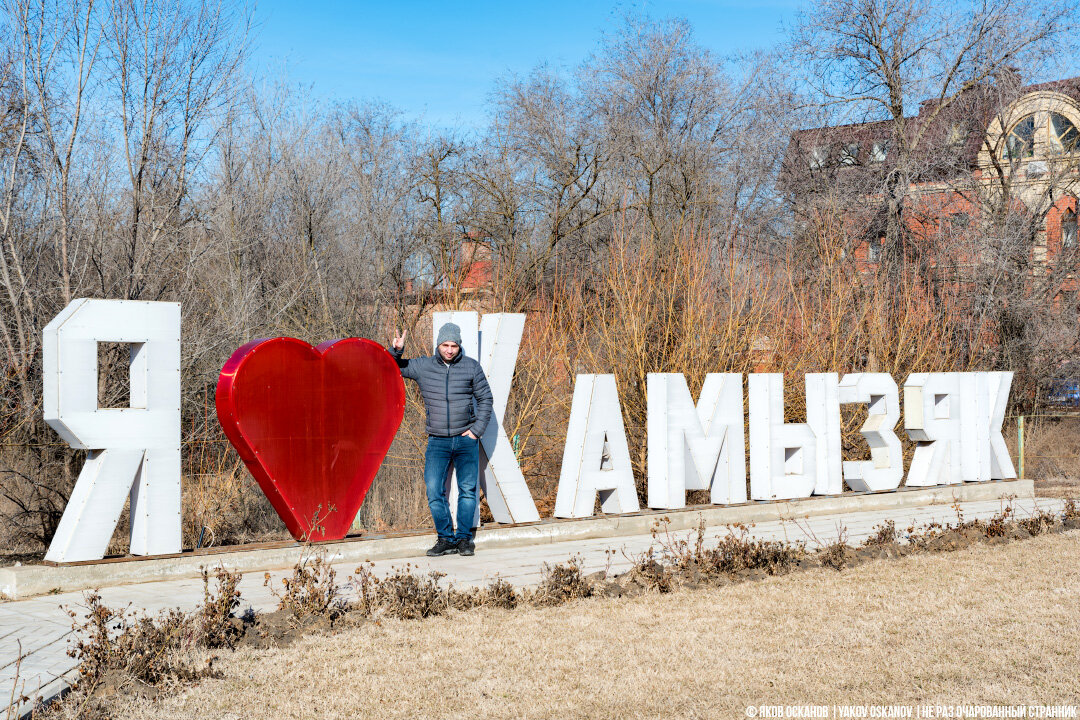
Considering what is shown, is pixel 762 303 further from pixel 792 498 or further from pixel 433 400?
pixel 433 400

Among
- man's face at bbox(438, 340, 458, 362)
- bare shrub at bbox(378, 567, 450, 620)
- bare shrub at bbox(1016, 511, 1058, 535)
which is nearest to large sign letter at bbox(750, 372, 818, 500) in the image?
bare shrub at bbox(1016, 511, 1058, 535)

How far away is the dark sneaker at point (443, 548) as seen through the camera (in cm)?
879

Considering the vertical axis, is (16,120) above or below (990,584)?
above

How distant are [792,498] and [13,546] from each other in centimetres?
878

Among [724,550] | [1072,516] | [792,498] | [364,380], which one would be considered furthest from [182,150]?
[1072,516]

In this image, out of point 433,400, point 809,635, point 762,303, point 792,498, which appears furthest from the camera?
point 762,303

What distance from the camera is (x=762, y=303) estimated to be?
13.3 metres

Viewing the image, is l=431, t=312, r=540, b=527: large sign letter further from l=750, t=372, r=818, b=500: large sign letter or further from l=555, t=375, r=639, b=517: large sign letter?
l=750, t=372, r=818, b=500: large sign letter

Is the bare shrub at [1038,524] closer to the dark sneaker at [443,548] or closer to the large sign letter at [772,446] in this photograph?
the large sign letter at [772,446]

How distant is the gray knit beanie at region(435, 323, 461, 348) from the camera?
8.77 metres

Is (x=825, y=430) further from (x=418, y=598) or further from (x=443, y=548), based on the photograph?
(x=418, y=598)

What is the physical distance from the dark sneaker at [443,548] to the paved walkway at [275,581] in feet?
0.20

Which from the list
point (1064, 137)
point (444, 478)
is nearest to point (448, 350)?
point (444, 478)

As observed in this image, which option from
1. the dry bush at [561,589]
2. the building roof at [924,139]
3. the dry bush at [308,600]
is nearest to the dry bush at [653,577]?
the dry bush at [561,589]
